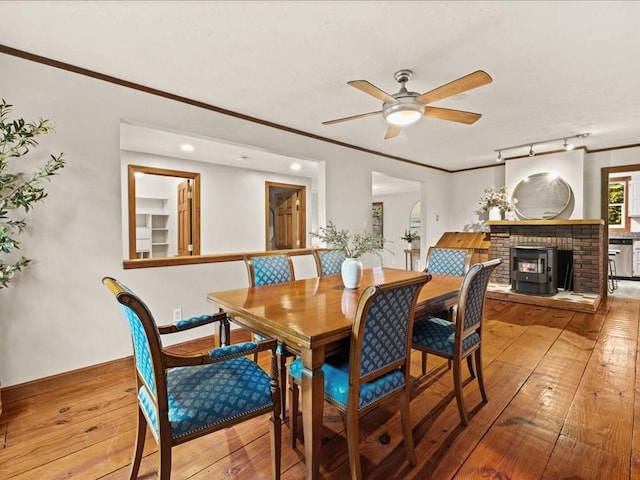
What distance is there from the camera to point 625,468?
158cm

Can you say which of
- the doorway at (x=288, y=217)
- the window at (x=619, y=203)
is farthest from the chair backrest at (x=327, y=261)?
the window at (x=619, y=203)

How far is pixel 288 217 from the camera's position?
20.9 feet

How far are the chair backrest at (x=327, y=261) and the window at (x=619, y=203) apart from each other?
7.09 metres

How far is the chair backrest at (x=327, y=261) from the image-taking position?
3096 millimetres

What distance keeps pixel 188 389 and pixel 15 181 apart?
6.33ft

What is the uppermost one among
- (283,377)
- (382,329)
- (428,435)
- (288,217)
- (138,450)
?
(288,217)

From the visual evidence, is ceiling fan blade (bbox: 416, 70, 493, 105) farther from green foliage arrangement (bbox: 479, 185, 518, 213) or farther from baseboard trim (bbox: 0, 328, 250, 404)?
green foliage arrangement (bbox: 479, 185, 518, 213)

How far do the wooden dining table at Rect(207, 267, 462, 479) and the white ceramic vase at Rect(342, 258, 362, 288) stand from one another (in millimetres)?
51

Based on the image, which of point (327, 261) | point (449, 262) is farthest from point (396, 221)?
point (327, 261)

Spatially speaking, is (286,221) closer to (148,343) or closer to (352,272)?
(352,272)

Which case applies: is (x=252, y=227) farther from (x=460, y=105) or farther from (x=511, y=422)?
(x=511, y=422)

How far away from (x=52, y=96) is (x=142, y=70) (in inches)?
24.9

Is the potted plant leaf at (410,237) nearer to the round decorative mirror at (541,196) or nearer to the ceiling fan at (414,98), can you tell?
the round decorative mirror at (541,196)

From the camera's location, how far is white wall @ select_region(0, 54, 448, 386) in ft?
7.22
